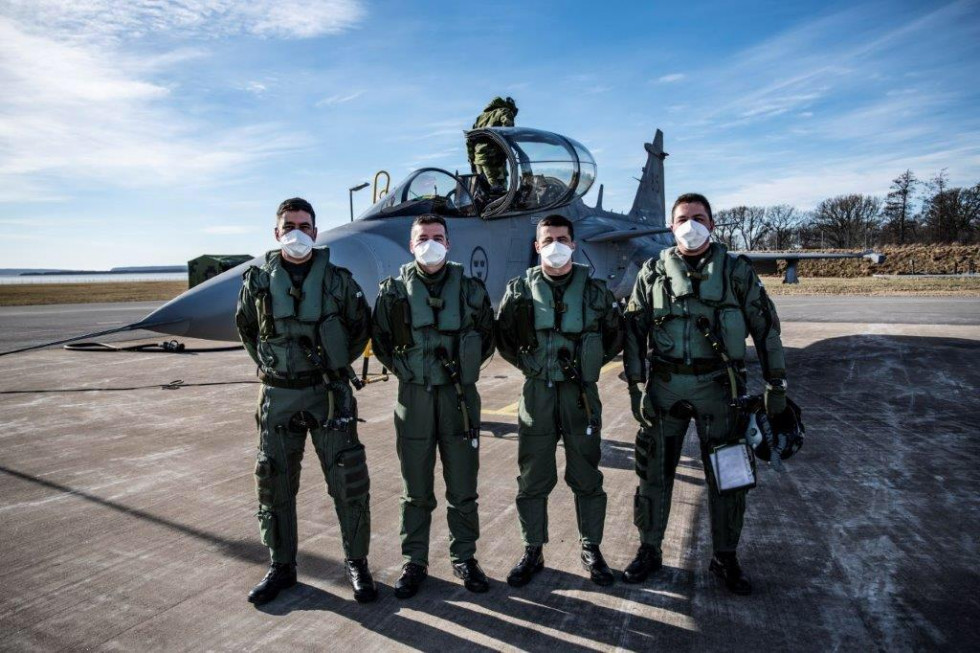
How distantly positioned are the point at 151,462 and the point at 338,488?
3.11 m

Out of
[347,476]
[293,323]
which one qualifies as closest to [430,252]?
[293,323]

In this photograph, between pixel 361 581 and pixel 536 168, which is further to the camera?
pixel 536 168

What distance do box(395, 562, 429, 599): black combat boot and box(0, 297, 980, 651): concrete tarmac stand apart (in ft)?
0.17

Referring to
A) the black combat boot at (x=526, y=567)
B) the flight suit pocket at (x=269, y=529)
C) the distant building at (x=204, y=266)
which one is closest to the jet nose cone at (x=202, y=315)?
the flight suit pocket at (x=269, y=529)

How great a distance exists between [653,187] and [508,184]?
9598 mm

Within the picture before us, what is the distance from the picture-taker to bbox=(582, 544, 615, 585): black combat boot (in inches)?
132

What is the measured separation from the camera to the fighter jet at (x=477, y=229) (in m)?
5.35

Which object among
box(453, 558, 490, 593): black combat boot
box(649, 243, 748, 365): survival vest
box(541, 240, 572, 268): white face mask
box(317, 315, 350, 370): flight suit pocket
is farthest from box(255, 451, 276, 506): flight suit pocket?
box(649, 243, 748, 365): survival vest

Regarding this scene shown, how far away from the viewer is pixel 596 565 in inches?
134

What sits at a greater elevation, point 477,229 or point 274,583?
point 477,229

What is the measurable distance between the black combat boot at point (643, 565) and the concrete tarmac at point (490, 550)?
0.30 feet

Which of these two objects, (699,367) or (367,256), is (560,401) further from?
(367,256)

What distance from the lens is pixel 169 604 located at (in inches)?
124

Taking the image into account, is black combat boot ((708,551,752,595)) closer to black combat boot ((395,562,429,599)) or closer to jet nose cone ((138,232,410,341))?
black combat boot ((395,562,429,599))
